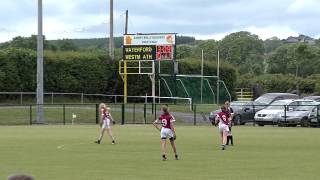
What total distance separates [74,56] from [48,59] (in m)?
2.79

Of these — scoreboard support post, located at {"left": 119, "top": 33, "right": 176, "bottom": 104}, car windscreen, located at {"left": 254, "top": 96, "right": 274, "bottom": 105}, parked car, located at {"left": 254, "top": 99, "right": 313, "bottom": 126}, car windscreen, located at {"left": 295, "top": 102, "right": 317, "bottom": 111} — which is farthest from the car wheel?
scoreboard support post, located at {"left": 119, "top": 33, "right": 176, "bottom": 104}

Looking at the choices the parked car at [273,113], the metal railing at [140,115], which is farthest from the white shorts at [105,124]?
the parked car at [273,113]

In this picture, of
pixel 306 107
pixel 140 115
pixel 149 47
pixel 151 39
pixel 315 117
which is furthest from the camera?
pixel 151 39

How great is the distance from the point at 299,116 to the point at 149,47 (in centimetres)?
1548

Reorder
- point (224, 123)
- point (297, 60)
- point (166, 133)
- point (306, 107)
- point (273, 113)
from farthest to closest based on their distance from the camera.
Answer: point (297, 60) → point (273, 113) → point (306, 107) → point (224, 123) → point (166, 133)

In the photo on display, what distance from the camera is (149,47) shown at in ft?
185

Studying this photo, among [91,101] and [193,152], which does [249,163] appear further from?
[91,101]

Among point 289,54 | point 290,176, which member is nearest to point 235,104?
point 290,176

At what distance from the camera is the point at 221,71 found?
2995 inches

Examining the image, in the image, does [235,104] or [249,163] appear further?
[235,104]

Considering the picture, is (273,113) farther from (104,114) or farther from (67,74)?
(67,74)

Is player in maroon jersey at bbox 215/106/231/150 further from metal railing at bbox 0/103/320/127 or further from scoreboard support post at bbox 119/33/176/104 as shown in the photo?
scoreboard support post at bbox 119/33/176/104

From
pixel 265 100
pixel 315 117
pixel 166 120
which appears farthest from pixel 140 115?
pixel 166 120

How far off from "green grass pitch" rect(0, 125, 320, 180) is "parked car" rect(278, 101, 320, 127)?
15.9 metres
